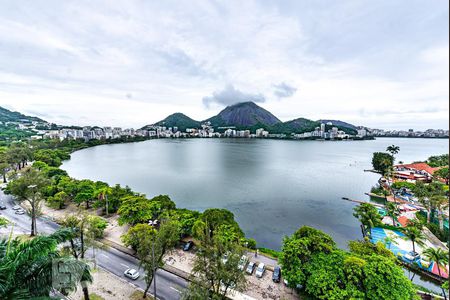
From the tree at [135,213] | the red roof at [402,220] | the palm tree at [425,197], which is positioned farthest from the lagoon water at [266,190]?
the tree at [135,213]

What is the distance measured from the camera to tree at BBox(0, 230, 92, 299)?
407 cm

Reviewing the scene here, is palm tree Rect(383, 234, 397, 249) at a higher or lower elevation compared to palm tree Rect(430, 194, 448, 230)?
lower

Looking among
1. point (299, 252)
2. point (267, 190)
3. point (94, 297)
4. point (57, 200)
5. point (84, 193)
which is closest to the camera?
point (94, 297)

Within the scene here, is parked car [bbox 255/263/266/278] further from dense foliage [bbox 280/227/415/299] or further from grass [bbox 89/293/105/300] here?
grass [bbox 89/293/105/300]

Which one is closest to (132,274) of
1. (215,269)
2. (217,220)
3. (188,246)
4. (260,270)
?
(188,246)

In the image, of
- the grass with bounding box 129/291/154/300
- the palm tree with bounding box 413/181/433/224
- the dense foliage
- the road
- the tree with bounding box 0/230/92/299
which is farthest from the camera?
the palm tree with bounding box 413/181/433/224

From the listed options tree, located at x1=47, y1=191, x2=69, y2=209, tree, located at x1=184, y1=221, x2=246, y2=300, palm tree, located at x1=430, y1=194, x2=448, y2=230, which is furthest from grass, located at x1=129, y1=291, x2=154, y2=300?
palm tree, located at x1=430, y1=194, x2=448, y2=230

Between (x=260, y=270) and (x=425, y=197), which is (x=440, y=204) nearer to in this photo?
(x=425, y=197)

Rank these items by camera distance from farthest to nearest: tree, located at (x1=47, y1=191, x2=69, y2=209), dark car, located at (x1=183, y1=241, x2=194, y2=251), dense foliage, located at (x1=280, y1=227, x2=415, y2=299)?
tree, located at (x1=47, y1=191, x2=69, y2=209), dark car, located at (x1=183, y1=241, x2=194, y2=251), dense foliage, located at (x1=280, y1=227, x2=415, y2=299)

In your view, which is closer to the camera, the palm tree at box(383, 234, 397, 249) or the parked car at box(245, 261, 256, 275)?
the parked car at box(245, 261, 256, 275)

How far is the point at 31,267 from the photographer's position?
4.55m

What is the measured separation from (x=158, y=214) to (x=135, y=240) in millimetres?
5270

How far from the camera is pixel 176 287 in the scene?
1034cm

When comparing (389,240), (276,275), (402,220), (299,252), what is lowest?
(402,220)
